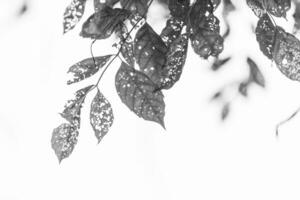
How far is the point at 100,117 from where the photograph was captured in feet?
0.95

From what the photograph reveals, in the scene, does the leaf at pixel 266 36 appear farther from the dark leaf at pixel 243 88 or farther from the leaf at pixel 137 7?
the dark leaf at pixel 243 88

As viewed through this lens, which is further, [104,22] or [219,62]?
[219,62]

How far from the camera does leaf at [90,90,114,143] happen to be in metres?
→ 0.28

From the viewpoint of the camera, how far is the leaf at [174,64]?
27cm

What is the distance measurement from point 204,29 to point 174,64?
0.10ft

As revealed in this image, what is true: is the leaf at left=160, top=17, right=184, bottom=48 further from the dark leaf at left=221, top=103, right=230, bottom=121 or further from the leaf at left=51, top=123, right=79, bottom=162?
the dark leaf at left=221, top=103, right=230, bottom=121

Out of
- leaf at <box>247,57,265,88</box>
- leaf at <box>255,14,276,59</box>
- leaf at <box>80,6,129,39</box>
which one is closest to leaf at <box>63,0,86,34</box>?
leaf at <box>80,6,129,39</box>

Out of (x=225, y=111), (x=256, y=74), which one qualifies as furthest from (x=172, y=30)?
(x=225, y=111)

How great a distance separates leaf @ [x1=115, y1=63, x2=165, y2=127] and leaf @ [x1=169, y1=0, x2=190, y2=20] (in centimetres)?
5

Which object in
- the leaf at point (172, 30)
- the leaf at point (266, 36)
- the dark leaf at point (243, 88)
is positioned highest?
the leaf at point (172, 30)

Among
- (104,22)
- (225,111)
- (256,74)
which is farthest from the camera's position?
(225,111)

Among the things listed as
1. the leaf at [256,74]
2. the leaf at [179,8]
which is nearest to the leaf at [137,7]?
the leaf at [179,8]

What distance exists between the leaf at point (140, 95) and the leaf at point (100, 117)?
0.02 metres

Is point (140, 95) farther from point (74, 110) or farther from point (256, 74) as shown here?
point (256, 74)
